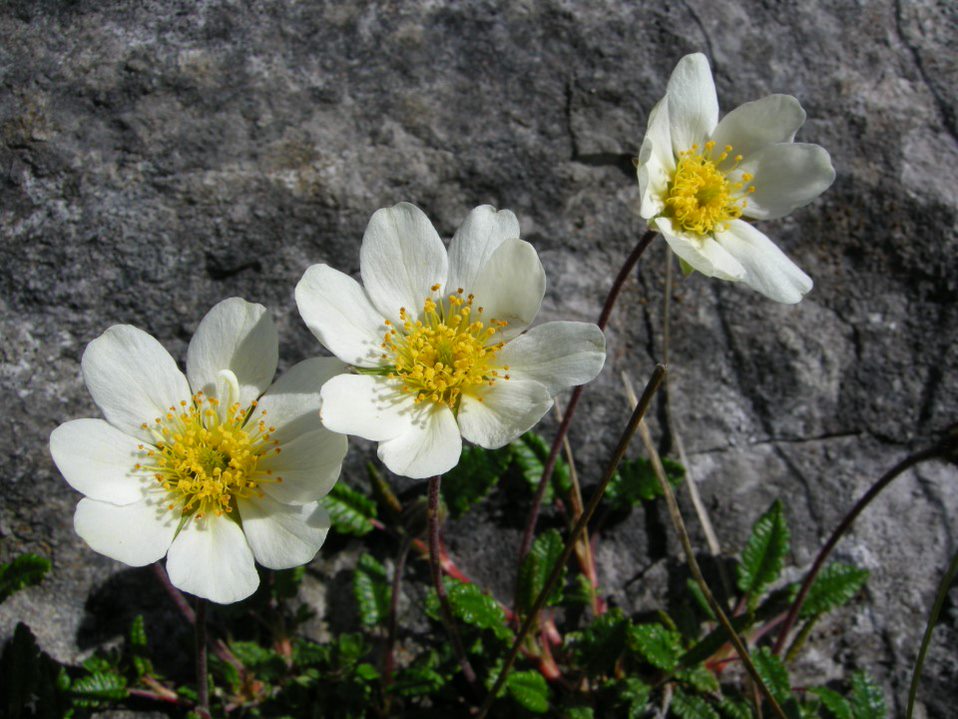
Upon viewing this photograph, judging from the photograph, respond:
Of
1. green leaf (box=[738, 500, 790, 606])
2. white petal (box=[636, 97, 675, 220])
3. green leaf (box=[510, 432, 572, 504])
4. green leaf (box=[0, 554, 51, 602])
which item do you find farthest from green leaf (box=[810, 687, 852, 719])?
green leaf (box=[0, 554, 51, 602])

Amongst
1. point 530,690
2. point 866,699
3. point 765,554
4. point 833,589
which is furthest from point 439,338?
point 866,699

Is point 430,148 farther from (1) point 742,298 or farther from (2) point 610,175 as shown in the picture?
(1) point 742,298

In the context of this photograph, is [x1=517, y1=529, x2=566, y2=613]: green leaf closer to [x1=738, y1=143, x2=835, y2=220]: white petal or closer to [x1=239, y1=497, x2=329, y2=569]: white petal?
[x1=239, y1=497, x2=329, y2=569]: white petal

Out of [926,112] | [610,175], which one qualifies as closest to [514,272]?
[610,175]

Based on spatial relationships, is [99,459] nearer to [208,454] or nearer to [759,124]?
[208,454]

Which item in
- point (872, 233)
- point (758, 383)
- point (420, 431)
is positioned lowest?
point (758, 383)
